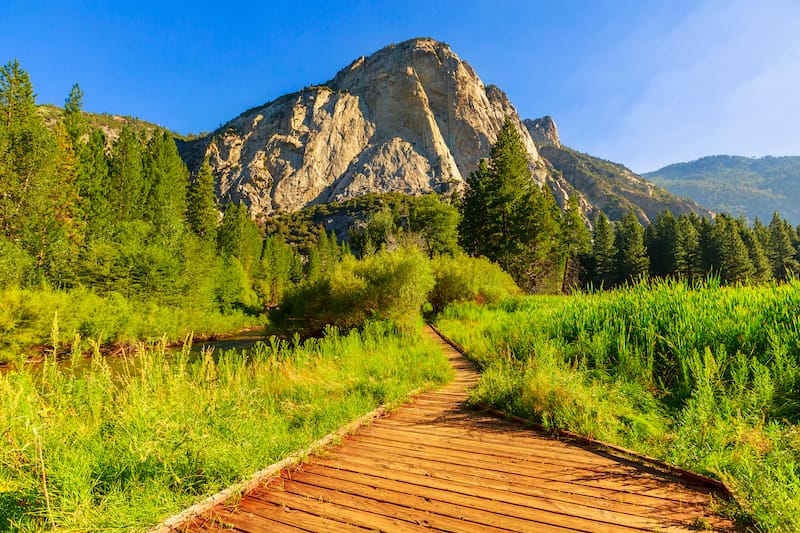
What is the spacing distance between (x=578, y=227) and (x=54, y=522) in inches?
1900

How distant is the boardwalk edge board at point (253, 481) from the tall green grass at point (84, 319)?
34.3 ft

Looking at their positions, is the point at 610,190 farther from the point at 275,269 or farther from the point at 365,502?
the point at 365,502

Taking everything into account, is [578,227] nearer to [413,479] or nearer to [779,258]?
[779,258]

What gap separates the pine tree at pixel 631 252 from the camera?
177ft

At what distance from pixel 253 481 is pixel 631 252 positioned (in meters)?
63.6

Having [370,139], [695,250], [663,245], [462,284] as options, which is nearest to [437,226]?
[462,284]

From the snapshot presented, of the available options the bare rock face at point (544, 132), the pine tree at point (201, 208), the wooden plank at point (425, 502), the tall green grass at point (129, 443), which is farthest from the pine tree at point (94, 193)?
the bare rock face at point (544, 132)

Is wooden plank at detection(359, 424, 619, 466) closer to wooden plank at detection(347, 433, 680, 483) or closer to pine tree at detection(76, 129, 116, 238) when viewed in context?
wooden plank at detection(347, 433, 680, 483)

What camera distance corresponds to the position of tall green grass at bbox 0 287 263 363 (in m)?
17.0

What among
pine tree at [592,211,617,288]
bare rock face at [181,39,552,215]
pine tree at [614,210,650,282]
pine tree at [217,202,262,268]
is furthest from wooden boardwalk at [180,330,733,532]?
bare rock face at [181,39,552,215]

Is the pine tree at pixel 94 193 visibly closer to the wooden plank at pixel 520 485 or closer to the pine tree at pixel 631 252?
the wooden plank at pixel 520 485

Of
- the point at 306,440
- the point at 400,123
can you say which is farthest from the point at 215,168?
the point at 306,440

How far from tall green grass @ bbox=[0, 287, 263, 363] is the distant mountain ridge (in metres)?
83.9

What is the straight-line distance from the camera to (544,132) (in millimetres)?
191375
